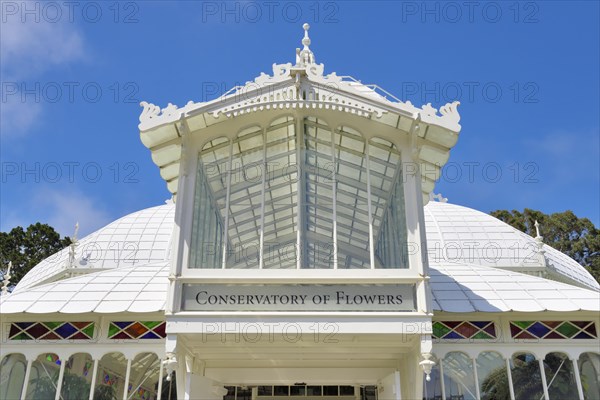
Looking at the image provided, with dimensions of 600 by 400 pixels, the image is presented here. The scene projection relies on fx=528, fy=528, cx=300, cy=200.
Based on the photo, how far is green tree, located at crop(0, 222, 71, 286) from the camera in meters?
33.8

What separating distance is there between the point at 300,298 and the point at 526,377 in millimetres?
4301

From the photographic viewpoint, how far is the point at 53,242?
118 ft

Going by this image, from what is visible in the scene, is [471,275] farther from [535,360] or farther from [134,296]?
[134,296]

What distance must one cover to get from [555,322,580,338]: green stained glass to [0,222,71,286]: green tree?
107ft

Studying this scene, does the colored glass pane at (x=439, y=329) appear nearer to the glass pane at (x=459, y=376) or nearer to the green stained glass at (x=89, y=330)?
the glass pane at (x=459, y=376)

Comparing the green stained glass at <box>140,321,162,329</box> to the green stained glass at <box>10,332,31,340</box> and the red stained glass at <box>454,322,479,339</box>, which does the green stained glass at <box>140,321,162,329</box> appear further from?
the red stained glass at <box>454,322,479,339</box>

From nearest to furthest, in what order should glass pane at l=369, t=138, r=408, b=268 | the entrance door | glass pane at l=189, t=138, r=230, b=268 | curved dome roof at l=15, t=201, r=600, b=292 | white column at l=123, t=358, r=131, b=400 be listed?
glass pane at l=189, t=138, r=230, b=268, glass pane at l=369, t=138, r=408, b=268, white column at l=123, t=358, r=131, b=400, the entrance door, curved dome roof at l=15, t=201, r=600, b=292

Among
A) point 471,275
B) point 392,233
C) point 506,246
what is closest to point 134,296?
point 392,233

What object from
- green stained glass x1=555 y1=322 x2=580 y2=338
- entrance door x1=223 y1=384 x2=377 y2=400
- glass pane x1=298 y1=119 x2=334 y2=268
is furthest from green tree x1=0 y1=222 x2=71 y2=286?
green stained glass x1=555 y1=322 x2=580 y2=338

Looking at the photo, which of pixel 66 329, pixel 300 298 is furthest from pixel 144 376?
pixel 300 298

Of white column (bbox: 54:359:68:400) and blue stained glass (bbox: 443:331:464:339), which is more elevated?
blue stained glass (bbox: 443:331:464:339)

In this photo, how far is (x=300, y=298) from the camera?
23.5 ft

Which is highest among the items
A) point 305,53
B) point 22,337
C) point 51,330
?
point 305,53

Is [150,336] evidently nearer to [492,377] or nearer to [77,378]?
[77,378]
